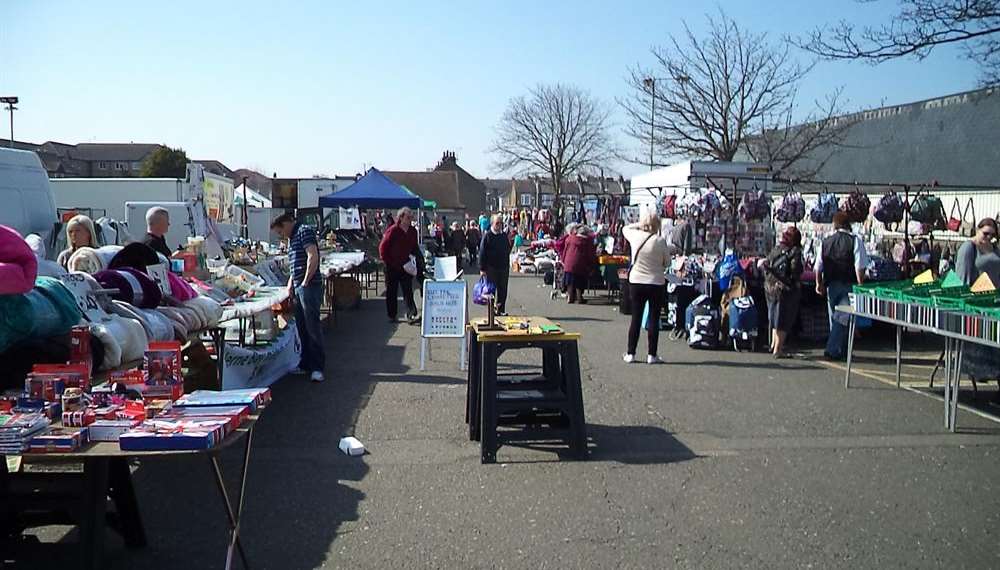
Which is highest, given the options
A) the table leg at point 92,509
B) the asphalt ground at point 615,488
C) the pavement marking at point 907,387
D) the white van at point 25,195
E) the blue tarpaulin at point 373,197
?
the blue tarpaulin at point 373,197

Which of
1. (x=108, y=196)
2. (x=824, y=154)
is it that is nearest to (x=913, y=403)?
(x=108, y=196)

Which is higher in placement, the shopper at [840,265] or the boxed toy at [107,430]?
the shopper at [840,265]

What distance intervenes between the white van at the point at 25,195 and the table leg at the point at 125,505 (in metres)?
6.55

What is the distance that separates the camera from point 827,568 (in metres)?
4.21

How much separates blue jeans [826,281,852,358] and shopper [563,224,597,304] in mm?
6464

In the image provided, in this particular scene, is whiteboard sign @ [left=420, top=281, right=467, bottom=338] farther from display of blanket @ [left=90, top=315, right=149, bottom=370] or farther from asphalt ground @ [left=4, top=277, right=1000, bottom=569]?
display of blanket @ [left=90, top=315, right=149, bottom=370]

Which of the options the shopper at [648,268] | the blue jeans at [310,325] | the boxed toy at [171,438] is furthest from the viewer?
the shopper at [648,268]

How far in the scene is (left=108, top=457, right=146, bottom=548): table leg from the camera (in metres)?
4.36

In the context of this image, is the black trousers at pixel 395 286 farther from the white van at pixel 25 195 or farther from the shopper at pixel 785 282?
the shopper at pixel 785 282

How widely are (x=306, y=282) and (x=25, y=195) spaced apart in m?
4.43

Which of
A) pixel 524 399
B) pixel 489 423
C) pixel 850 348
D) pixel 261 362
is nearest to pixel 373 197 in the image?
pixel 261 362

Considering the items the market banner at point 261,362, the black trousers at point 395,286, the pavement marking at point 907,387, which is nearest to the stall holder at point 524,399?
the market banner at point 261,362

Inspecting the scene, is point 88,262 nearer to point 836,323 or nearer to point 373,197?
point 836,323

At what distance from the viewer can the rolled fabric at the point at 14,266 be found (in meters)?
4.27
